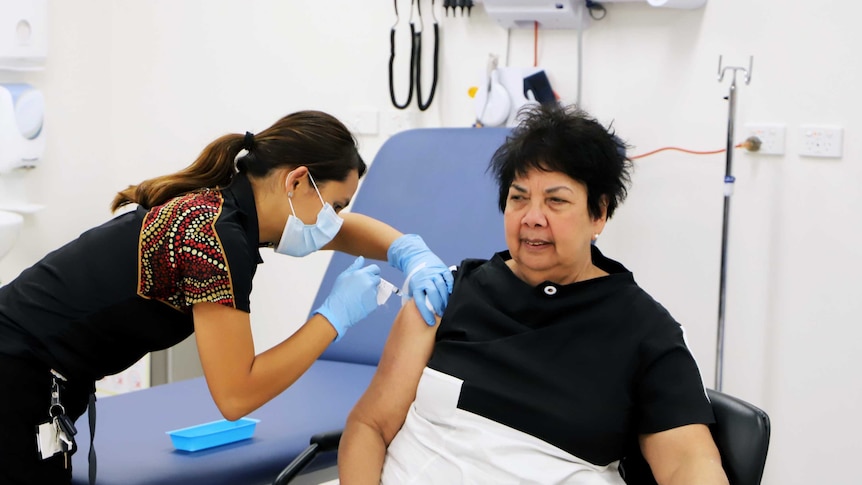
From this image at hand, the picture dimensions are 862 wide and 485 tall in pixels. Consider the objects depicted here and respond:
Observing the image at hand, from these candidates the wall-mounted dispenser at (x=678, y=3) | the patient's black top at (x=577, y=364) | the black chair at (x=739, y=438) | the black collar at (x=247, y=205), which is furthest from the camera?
the wall-mounted dispenser at (x=678, y=3)

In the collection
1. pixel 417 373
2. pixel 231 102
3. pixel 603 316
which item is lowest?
pixel 417 373

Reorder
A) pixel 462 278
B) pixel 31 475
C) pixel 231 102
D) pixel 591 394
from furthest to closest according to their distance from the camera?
pixel 231 102, pixel 462 278, pixel 31 475, pixel 591 394

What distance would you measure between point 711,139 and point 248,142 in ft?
5.14

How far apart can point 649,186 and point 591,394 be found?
1.52 m

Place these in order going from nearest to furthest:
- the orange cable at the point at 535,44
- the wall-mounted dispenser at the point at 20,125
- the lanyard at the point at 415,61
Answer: the orange cable at the point at 535,44 < the lanyard at the point at 415,61 < the wall-mounted dispenser at the point at 20,125

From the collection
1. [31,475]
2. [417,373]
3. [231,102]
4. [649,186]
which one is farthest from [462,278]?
[231,102]

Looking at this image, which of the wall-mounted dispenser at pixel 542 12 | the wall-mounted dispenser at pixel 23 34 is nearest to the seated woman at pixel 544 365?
the wall-mounted dispenser at pixel 542 12

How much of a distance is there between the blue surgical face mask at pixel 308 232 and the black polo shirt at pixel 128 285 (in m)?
0.15

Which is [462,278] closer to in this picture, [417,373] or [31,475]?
[417,373]

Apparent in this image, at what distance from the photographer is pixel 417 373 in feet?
6.28

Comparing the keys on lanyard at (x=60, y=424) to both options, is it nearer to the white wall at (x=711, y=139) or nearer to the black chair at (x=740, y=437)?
the black chair at (x=740, y=437)

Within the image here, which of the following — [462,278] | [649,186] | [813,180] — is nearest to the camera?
[462,278]

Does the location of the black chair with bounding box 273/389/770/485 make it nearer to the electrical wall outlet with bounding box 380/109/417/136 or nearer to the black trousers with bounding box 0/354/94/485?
the black trousers with bounding box 0/354/94/485

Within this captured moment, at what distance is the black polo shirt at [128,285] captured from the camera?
5.94 ft
